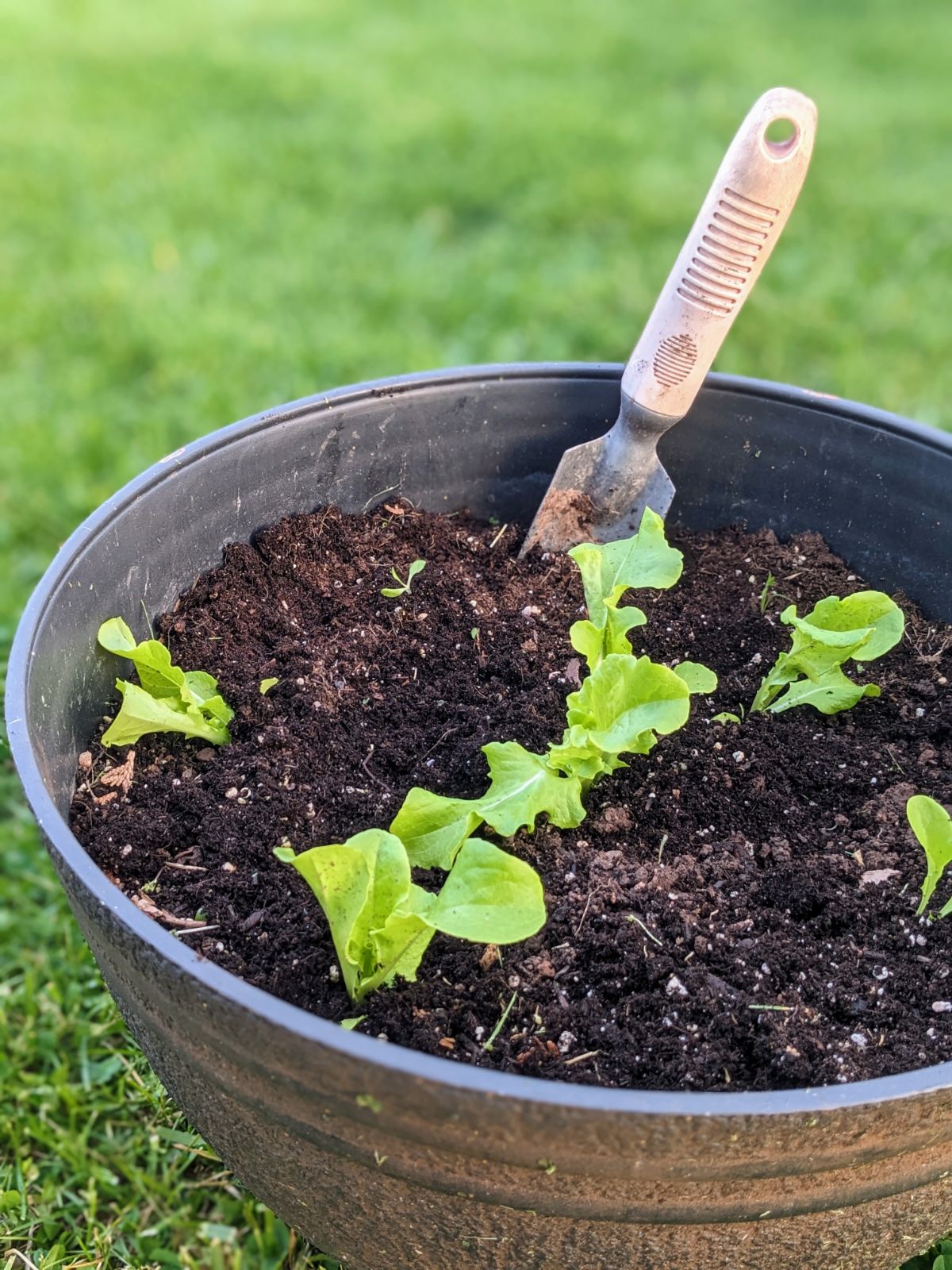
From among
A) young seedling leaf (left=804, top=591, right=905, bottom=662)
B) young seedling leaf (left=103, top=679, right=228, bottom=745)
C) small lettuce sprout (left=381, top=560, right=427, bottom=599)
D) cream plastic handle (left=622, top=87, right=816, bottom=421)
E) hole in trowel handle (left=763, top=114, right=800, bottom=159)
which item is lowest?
young seedling leaf (left=103, top=679, right=228, bottom=745)

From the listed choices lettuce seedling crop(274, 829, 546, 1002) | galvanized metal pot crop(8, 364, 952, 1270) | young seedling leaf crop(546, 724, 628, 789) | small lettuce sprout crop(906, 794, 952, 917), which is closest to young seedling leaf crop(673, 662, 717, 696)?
young seedling leaf crop(546, 724, 628, 789)

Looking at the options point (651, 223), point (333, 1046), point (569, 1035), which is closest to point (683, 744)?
point (569, 1035)

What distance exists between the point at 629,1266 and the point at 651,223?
3.36m

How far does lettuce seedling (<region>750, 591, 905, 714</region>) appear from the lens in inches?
51.3

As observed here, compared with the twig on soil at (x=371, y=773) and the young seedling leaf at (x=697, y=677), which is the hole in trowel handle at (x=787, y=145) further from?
the twig on soil at (x=371, y=773)

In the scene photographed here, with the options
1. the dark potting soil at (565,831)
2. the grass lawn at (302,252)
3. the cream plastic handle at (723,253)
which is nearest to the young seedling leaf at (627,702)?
the dark potting soil at (565,831)

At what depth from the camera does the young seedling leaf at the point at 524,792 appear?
109cm

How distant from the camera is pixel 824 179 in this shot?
4.08 meters

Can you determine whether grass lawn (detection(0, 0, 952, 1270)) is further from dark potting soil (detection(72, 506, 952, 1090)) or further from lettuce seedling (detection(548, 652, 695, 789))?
lettuce seedling (detection(548, 652, 695, 789))

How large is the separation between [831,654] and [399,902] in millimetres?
625

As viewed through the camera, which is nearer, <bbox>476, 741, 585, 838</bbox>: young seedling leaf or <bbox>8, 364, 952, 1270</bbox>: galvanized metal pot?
<bbox>8, 364, 952, 1270</bbox>: galvanized metal pot

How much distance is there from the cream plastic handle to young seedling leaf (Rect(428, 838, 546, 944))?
2.38 feet

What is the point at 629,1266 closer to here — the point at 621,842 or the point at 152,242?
the point at 621,842

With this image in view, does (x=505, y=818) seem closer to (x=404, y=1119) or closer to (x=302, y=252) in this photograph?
(x=404, y=1119)
